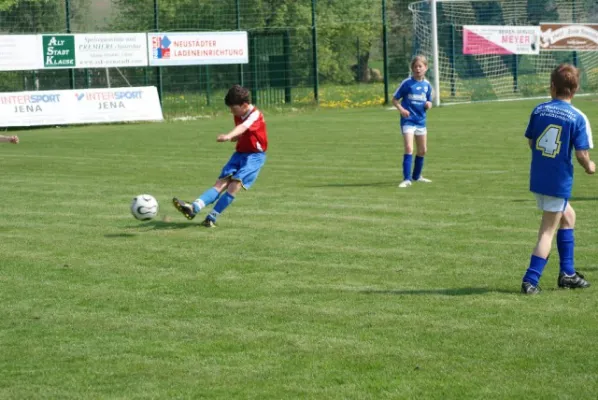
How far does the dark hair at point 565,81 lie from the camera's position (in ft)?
24.2

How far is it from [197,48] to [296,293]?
25.4 meters

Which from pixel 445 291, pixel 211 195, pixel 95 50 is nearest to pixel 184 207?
pixel 211 195

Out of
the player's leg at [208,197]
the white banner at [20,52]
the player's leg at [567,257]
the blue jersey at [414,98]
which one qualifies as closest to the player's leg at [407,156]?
the blue jersey at [414,98]

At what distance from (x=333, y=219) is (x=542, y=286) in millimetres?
3930

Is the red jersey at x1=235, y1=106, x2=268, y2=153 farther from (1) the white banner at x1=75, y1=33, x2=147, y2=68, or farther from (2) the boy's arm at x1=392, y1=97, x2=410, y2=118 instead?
(1) the white banner at x1=75, y1=33, x2=147, y2=68

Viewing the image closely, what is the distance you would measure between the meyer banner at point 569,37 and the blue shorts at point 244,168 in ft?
91.5

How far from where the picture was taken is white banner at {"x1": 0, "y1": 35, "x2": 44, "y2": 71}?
2847cm

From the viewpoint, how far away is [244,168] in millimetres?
11586

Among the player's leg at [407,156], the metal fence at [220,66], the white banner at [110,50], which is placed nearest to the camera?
the player's leg at [407,156]

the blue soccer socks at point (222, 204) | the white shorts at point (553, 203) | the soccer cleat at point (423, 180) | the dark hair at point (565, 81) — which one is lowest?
the soccer cleat at point (423, 180)

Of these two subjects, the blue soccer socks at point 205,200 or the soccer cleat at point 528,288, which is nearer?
the soccer cleat at point 528,288

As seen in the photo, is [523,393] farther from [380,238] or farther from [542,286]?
[380,238]

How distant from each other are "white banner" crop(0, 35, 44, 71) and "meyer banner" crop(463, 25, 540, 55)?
14393 millimetres

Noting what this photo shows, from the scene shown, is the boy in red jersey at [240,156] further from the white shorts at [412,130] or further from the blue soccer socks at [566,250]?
the blue soccer socks at [566,250]
